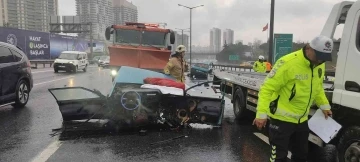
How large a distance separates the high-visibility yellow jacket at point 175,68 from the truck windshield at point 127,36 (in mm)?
5651

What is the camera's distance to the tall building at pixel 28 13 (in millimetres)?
73062

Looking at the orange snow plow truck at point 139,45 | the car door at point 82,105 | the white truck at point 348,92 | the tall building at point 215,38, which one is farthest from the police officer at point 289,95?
the tall building at point 215,38

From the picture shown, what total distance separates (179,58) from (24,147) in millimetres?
4078

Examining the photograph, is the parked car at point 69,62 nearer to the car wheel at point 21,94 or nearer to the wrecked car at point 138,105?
the car wheel at point 21,94

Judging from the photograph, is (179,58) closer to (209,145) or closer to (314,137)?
(209,145)

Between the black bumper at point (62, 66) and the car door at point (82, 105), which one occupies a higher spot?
the black bumper at point (62, 66)

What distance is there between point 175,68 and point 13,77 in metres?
4.07

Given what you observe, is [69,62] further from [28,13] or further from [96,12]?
[96,12]

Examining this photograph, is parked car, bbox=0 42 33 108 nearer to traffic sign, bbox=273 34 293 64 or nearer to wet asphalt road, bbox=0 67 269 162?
wet asphalt road, bbox=0 67 269 162

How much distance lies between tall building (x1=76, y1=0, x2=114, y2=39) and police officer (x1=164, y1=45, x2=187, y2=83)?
7761 cm

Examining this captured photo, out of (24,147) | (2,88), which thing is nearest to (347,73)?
(24,147)

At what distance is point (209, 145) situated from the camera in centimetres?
566

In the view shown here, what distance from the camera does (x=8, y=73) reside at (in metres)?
8.31

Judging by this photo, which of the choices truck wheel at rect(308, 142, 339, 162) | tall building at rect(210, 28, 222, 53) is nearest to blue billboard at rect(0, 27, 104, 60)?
truck wheel at rect(308, 142, 339, 162)
